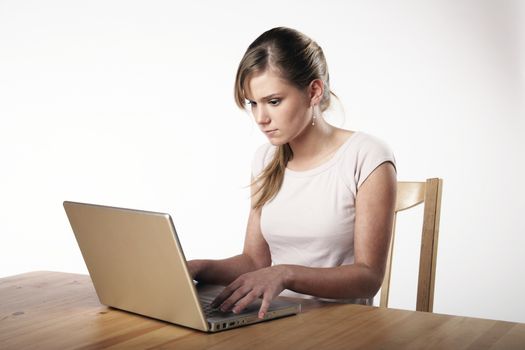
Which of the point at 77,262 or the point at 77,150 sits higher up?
the point at 77,150

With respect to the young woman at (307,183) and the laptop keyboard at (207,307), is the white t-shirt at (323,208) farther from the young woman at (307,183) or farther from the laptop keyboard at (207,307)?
the laptop keyboard at (207,307)

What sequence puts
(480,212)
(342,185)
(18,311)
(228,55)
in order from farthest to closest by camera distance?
(228,55)
(480,212)
(342,185)
(18,311)

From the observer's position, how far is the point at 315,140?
1.70 meters

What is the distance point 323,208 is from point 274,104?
30 centimetres

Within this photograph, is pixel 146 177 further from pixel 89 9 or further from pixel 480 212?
pixel 480 212

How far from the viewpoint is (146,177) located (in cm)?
375

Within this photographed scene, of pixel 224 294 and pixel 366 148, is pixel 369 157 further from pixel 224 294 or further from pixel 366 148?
pixel 224 294

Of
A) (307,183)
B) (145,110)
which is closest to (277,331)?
(307,183)

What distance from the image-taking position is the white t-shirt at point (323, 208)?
159 centimetres

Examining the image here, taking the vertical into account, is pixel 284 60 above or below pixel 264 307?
above

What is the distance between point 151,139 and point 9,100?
2.77ft

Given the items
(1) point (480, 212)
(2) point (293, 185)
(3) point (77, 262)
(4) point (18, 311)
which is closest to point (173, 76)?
(3) point (77, 262)

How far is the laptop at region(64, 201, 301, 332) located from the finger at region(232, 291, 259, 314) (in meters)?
0.01

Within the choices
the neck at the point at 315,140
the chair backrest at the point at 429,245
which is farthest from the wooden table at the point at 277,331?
the neck at the point at 315,140
